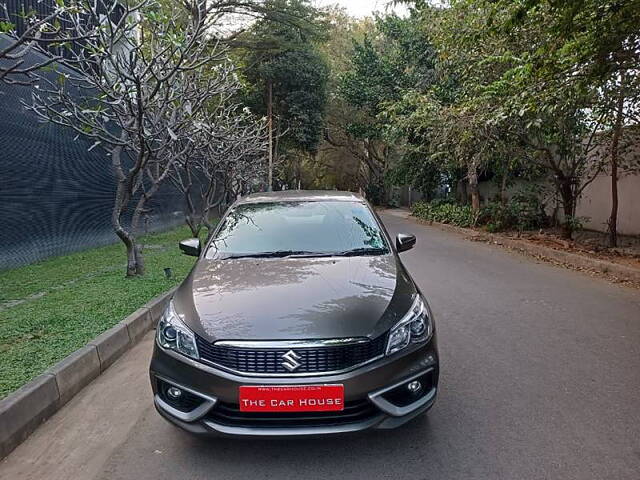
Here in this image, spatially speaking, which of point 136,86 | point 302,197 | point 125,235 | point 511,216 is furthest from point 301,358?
point 511,216

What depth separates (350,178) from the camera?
134 feet

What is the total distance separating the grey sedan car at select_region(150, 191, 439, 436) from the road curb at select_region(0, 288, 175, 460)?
3.06 ft

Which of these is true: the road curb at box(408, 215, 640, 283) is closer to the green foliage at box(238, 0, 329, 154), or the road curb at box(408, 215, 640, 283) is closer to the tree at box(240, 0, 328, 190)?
the tree at box(240, 0, 328, 190)

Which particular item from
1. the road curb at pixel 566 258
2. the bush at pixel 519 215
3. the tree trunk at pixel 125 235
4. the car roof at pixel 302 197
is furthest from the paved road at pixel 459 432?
the bush at pixel 519 215

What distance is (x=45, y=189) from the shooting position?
955 cm

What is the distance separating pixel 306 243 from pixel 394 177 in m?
19.5

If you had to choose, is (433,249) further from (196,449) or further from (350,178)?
(350,178)

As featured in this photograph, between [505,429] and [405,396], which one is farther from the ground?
[405,396]

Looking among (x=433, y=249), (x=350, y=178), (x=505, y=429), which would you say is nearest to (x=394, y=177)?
(x=433, y=249)

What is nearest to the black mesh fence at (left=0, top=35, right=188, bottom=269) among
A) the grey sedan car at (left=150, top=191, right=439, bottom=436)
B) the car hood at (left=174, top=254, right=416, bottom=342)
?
the car hood at (left=174, top=254, right=416, bottom=342)

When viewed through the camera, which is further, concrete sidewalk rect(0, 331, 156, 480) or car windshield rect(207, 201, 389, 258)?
car windshield rect(207, 201, 389, 258)

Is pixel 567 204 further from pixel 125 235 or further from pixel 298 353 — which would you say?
pixel 298 353

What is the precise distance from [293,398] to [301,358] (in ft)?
0.67

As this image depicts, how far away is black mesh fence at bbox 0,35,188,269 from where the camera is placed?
833 cm
